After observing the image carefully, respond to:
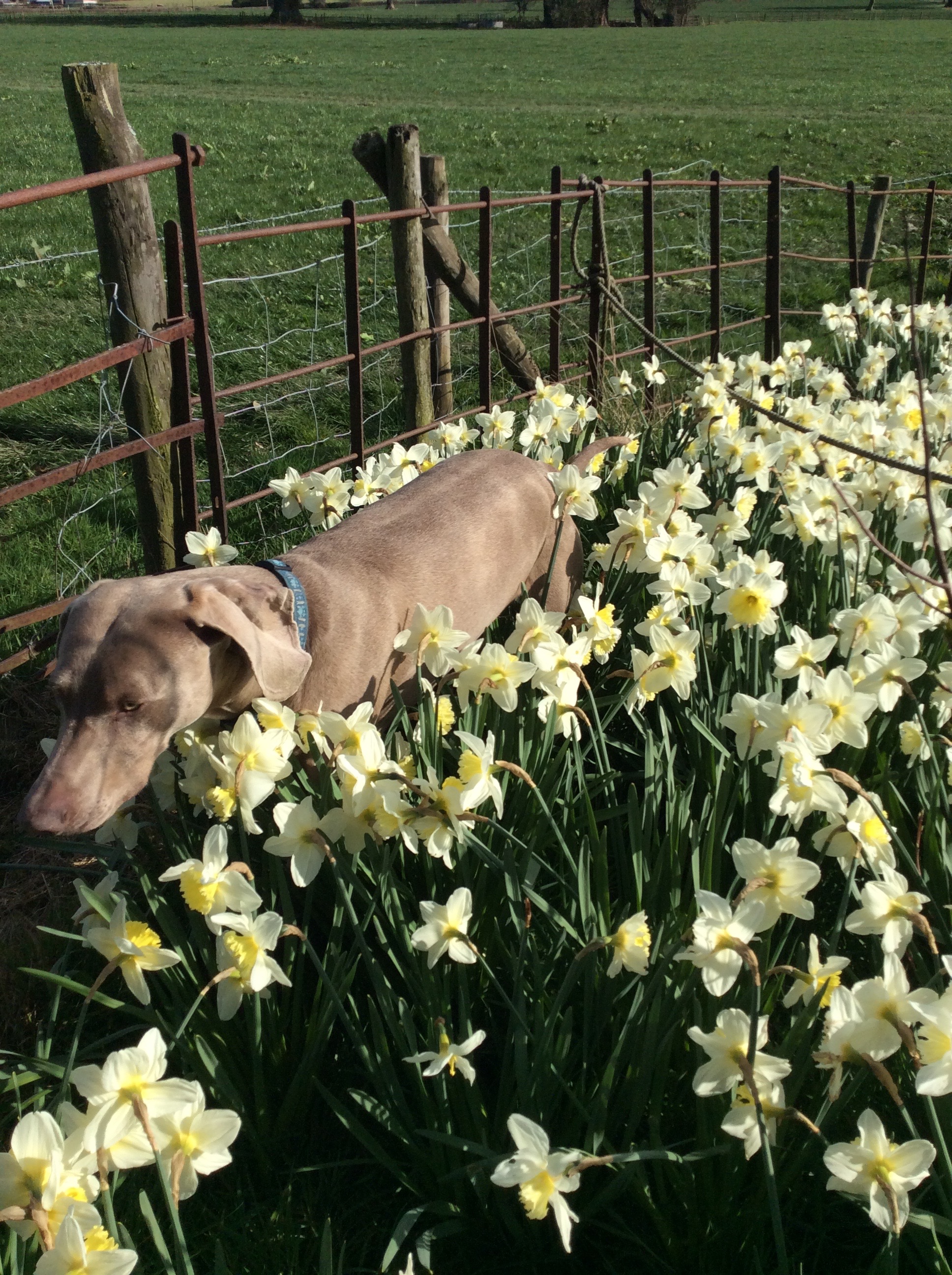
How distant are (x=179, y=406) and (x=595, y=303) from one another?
3.09 meters

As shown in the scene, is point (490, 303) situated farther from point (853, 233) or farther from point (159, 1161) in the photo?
point (159, 1161)

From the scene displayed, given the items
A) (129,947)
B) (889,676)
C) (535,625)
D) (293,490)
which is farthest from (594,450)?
(129,947)

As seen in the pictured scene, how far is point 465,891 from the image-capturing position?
6.02ft

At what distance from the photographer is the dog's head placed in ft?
7.62

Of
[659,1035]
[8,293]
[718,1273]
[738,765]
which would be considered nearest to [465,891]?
[659,1035]

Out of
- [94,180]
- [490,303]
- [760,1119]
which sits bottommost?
[760,1119]

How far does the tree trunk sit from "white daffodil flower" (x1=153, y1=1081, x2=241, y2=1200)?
14.4 ft

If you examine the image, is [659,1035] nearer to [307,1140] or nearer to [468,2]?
[307,1140]

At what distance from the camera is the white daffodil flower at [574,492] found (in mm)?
3248

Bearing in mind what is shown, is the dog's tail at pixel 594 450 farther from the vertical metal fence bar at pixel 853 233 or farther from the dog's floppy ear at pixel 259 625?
the vertical metal fence bar at pixel 853 233

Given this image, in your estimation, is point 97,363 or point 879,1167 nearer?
point 879,1167

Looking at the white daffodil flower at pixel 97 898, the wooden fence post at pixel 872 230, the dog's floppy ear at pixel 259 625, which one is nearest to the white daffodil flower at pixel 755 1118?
the white daffodil flower at pixel 97 898

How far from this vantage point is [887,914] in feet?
5.39

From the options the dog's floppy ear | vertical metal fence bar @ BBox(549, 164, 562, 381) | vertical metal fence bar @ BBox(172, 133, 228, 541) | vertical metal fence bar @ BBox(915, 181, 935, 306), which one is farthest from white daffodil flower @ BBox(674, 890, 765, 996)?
vertical metal fence bar @ BBox(915, 181, 935, 306)
